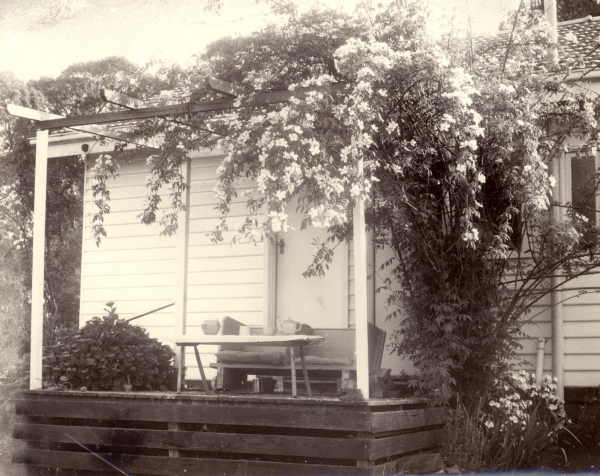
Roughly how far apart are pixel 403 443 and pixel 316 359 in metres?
1.56

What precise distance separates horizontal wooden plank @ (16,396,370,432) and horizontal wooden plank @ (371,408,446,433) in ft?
0.52

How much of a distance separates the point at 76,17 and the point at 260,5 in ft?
9.70

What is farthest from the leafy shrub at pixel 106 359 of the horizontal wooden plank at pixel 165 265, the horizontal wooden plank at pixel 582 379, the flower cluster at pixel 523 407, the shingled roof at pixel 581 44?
the shingled roof at pixel 581 44

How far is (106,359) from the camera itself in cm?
774

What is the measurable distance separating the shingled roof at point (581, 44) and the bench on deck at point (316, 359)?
3376 millimetres

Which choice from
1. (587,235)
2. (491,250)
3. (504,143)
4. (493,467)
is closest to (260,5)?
(504,143)

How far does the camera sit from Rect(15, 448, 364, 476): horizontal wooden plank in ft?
20.6

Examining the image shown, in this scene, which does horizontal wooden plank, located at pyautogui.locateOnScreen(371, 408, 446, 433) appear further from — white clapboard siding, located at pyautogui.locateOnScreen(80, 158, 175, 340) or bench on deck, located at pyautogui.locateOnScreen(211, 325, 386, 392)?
white clapboard siding, located at pyautogui.locateOnScreen(80, 158, 175, 340)

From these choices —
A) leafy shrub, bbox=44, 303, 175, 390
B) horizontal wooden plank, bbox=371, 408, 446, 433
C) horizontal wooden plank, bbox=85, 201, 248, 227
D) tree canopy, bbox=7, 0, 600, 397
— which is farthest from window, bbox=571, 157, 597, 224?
leafy shrub, bbox=44, 303, 175, 390

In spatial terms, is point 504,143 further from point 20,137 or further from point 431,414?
point 20,137

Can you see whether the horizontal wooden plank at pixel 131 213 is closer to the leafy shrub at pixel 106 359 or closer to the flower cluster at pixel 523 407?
the leafy shrub at pixel 106 359

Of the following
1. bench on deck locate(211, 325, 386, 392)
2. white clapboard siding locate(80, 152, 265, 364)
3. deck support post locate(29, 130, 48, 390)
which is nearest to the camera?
deck support post locate(29, 130, 48, 390)

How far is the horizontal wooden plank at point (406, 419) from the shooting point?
6.23m

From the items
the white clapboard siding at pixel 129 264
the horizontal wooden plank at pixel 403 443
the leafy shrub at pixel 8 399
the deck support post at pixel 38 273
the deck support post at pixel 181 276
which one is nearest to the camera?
the horizontal wooden plank at pixel 403 443
